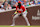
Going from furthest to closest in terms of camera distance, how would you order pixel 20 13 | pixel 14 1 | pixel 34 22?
pixel 14 1 → pixel 34 22 → pixel 20 13

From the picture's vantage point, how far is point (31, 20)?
304 centimetres

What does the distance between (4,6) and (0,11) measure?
0.19m

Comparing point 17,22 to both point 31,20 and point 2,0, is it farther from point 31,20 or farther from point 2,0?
point 2,0

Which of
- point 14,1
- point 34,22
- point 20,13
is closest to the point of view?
point 20,13

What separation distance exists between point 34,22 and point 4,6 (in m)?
1.00

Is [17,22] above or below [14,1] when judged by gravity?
below

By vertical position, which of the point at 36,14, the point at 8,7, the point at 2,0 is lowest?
the point at 36,14

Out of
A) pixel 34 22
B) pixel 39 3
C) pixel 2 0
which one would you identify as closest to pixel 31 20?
pixel 34 22

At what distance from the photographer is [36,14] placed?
3.21 metres

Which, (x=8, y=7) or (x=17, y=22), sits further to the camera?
(x=8, y=7)

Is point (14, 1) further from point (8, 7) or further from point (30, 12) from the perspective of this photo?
point (30, 12)

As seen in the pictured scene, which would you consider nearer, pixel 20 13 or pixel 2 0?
pixel 20 13

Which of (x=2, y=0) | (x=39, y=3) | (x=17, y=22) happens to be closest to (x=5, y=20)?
(x=17, y=22)

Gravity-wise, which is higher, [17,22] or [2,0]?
[2,0]
